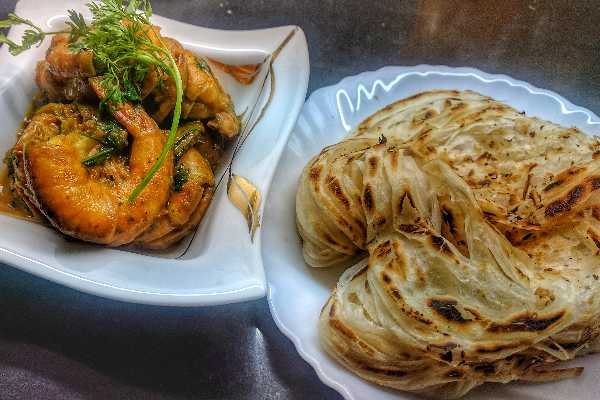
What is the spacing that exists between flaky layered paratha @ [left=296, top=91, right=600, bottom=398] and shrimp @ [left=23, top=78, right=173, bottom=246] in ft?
1.77

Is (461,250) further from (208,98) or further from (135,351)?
(135,351)

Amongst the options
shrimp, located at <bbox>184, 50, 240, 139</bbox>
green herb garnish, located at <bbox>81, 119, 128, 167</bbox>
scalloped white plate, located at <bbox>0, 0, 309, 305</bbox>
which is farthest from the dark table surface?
shrimp, located at <bbox>184, 50, 240, 139</bbox>

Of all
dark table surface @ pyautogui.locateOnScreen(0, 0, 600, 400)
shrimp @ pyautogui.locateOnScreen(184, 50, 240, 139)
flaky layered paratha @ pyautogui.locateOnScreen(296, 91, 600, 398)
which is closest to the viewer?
flaky layered paratha @ pyautogui.locateOnScreen(296, 91, 600, 398)

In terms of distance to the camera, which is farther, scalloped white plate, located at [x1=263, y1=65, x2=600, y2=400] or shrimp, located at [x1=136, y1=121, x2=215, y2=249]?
shrimp, located at [x1=136, y1=121, x2=215, y2=249]

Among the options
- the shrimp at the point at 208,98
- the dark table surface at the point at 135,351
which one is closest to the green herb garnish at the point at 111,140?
the shrimp at the point at 208,98

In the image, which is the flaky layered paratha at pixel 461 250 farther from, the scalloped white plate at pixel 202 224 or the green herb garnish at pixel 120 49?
the green herb garnish at pixel 120 49

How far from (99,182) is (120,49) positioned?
1.44 feet

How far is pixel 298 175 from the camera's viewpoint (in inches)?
84.4

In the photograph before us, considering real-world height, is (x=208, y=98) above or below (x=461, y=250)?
above

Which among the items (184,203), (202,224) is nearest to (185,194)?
(184,203)

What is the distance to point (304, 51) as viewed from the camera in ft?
6.97

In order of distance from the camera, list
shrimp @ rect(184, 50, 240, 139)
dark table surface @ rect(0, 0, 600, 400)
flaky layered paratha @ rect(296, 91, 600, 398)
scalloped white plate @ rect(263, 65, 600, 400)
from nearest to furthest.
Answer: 1. flaky layered paratha @ rect(296, 91, 600, 398)
2. scalloped white plate @ rect(263, 65, 600, 400)
3. dark table surface @ rect(0, 0, 600, 400)
4. shrimp @ rect(184, 50, 240, 139)

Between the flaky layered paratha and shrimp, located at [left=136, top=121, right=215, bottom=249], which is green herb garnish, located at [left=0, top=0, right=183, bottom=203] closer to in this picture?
shrimp, located at [left=136, top=121, right=215, bottom=249]

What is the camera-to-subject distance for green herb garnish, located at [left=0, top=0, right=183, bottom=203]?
1758 millimetres
